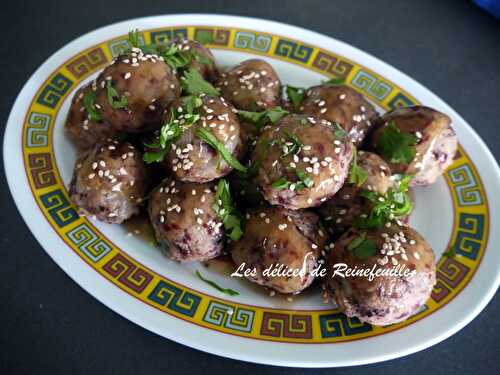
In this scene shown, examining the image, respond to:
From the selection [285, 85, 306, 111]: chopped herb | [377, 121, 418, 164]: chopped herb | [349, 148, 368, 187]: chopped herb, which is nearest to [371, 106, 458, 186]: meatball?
[377, 121, 418, 164]: chopped herb

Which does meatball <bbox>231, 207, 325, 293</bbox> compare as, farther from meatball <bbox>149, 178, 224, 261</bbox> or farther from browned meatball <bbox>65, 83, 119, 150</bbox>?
browned meatball <bbox>65, 83, 119, 150</bbox>

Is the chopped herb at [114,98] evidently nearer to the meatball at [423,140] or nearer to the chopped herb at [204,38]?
the chopped herb at [204,38]

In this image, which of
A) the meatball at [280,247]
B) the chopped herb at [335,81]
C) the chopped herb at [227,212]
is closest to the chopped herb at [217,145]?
the chopped herb at [227,212]

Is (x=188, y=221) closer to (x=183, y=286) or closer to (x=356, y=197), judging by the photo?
(x=183, y=286)

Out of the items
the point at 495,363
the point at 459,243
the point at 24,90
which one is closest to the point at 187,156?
the point at 24,90

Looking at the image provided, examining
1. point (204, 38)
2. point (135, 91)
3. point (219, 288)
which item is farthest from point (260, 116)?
point (204, 38)
